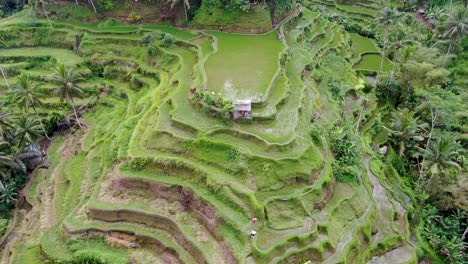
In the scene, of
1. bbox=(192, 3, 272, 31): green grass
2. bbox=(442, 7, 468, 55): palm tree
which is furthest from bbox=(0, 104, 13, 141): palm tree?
bbox=(442, 7, 468, 55): palm tree

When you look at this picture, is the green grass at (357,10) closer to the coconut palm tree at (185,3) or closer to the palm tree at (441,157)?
the coconut palm tree at (185,3)

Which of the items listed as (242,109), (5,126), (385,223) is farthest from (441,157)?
(5,126)

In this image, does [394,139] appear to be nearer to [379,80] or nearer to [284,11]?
[379,80]

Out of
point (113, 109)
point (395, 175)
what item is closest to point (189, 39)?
point (113, 109)

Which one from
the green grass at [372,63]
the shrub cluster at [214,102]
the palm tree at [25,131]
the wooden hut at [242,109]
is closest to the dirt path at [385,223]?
the wooden hut at [242,109]

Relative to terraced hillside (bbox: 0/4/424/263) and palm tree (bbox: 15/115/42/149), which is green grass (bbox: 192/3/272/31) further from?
palm tree (bbox: 15/115/42/149)

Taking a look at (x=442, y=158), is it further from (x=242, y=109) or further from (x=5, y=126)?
(x=5, y=126)
